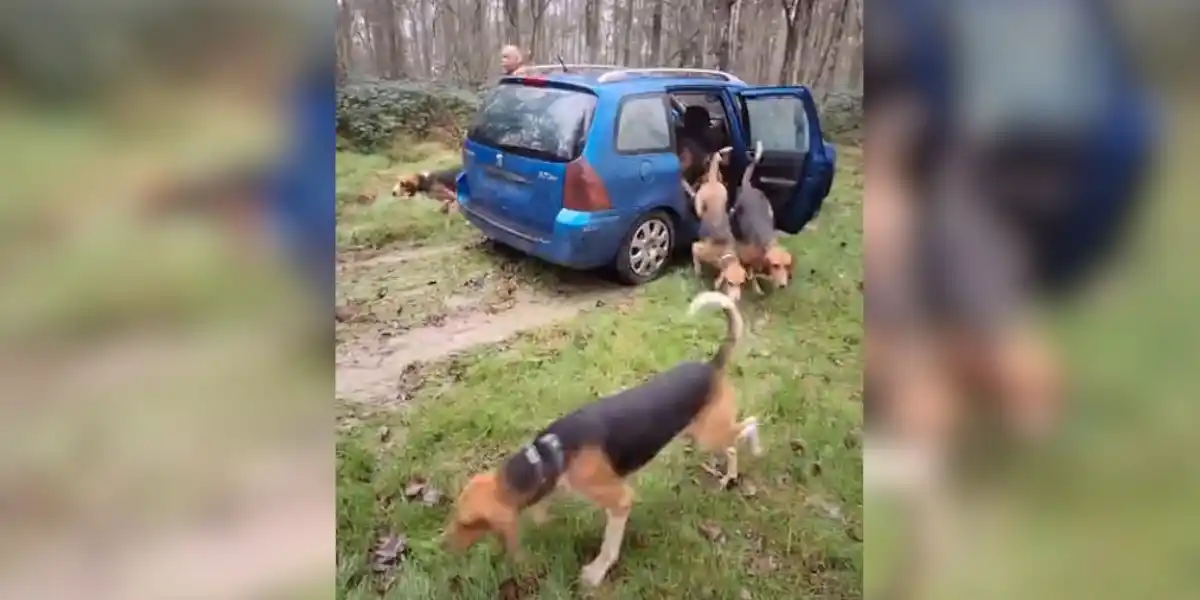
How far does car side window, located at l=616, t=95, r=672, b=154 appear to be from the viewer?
1408 mm

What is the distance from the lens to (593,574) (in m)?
1.38

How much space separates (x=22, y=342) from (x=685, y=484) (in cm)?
98

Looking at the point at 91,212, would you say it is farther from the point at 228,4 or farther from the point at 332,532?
the point at 332,532

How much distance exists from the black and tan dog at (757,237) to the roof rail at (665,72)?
0.12 meters

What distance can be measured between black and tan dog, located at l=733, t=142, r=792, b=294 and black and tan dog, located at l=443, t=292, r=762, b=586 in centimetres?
12

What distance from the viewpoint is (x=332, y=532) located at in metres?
1.35

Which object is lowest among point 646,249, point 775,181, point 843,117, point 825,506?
point 825,506

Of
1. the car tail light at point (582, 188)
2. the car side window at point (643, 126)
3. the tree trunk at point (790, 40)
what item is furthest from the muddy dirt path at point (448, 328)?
the tree trunk at point (790, 40)

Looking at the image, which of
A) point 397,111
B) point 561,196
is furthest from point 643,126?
point 397,111

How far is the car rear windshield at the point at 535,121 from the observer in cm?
140

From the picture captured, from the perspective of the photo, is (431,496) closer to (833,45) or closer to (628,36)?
(628,36)

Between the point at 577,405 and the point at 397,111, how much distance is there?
54cm

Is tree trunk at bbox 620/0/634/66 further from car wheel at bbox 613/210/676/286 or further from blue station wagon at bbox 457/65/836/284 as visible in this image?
car wheel at bbox 613/210/676/286

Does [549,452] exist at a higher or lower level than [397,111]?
lower
